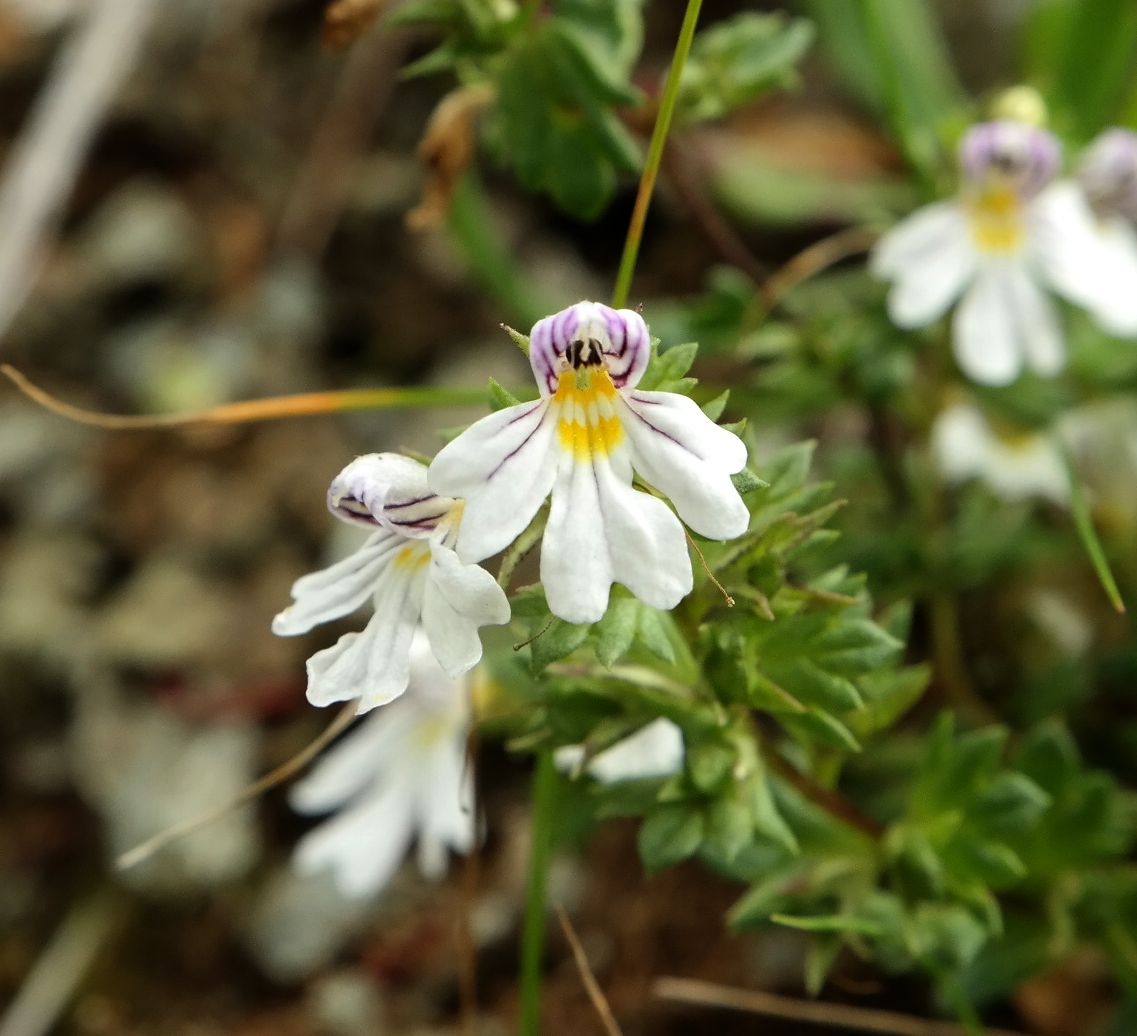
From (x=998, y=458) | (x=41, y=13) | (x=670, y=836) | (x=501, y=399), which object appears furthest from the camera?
(x=41, y=13)

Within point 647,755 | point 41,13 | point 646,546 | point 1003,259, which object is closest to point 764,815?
point 647,755

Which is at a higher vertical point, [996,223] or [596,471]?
[596,471]

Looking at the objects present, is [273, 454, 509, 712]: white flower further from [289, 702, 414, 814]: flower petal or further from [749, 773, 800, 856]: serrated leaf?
[289, 702, 414, 814]: flower petal

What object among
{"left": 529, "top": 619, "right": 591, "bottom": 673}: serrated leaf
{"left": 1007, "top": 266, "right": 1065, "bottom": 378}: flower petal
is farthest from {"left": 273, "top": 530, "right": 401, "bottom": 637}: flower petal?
{"left": 1007, "top": 266, "right": 1065, "bottom": 378}: flower petal

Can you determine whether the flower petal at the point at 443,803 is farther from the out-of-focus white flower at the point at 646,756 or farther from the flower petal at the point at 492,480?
the flower petal at the point at 492,480

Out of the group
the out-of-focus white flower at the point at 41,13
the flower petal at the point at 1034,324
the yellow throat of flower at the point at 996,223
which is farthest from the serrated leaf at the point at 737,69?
the out-of-focus white flower at the point at 41,13

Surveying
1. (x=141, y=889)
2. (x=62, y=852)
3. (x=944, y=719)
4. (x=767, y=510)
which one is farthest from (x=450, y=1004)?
(x=767, y=510)

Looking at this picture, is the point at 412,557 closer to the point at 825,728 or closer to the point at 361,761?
the point at 825,728
